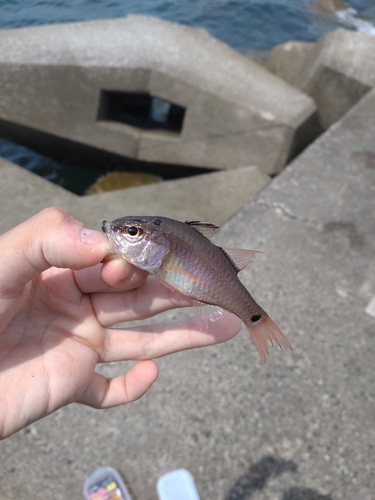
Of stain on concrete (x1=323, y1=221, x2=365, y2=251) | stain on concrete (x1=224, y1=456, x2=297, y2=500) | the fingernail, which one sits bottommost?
stain on concrete (x1=224, y1=456, x2=297, y2=500)

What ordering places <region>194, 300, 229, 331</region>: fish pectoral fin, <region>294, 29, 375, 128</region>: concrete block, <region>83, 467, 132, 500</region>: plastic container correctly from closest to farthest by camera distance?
<region>194, 300, 229, 331</region>: fish pectoral fin, <region>83, 467, 132, 500</region>: plastic container, <region>294, 29, 375, 128</region>: concrete block

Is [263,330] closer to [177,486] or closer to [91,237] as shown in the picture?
[91,237]

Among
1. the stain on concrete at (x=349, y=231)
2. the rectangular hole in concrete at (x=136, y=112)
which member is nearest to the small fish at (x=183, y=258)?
the stain on concrete at (x=349, y=231)

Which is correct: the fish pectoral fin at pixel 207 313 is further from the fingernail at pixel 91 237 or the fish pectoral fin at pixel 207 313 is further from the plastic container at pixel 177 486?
the plastic container at pixel 177 486

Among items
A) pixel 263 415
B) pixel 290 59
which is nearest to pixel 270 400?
pixel 263 415

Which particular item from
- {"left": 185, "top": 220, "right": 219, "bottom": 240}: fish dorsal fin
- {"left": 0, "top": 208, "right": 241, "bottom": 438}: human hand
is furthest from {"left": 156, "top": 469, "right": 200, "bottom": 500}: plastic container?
{"left": 185, "top": 220, "right": 219, "bottom": 240}: fish dorsal fin

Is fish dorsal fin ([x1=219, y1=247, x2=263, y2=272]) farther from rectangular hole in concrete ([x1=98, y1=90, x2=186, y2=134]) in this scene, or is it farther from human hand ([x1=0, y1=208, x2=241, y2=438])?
rectangular hole in concrete ([x1=98, y1=90, x2=186, y2=134])

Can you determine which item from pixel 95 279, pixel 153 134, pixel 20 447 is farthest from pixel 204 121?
pixel 20 447

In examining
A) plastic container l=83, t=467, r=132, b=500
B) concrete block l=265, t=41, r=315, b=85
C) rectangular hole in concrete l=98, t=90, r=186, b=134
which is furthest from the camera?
concrete block l=265, t=41, r=315, b=85
